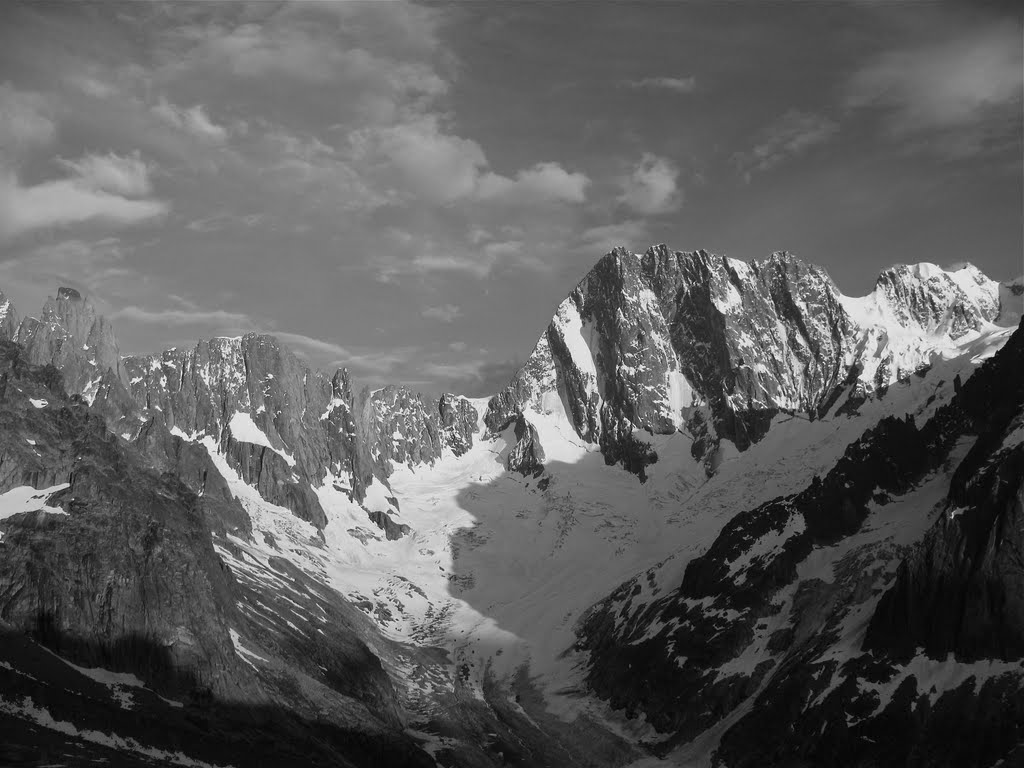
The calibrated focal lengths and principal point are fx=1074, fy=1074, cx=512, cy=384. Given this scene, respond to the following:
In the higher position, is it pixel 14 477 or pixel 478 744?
pixel 14 477

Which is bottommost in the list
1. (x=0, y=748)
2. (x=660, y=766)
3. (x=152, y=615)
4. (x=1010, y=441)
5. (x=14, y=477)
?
(x=660, y=766)

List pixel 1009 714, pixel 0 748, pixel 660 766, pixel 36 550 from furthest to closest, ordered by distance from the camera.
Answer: pixel 660 766, pixel 36 550, pixel 1009 714, pixel 0 748

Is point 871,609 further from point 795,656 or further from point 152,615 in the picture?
point 152,615

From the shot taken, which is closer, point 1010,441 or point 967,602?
point 967,602

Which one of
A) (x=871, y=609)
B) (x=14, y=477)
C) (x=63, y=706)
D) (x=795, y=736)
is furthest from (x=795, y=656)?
(x=14, y=477)

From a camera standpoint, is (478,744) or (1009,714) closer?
(1009,714)

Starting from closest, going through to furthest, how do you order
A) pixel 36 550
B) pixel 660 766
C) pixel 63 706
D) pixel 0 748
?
pixel 0 748 → pixel 63 706 → pixel 36 550 → pixel 660 766

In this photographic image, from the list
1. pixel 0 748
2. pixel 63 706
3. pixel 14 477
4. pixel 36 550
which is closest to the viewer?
pixel 0 748

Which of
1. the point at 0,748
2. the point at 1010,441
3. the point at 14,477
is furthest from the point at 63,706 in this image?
the point at 1010,441

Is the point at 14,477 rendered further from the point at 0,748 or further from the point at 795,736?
the point at 795,736
